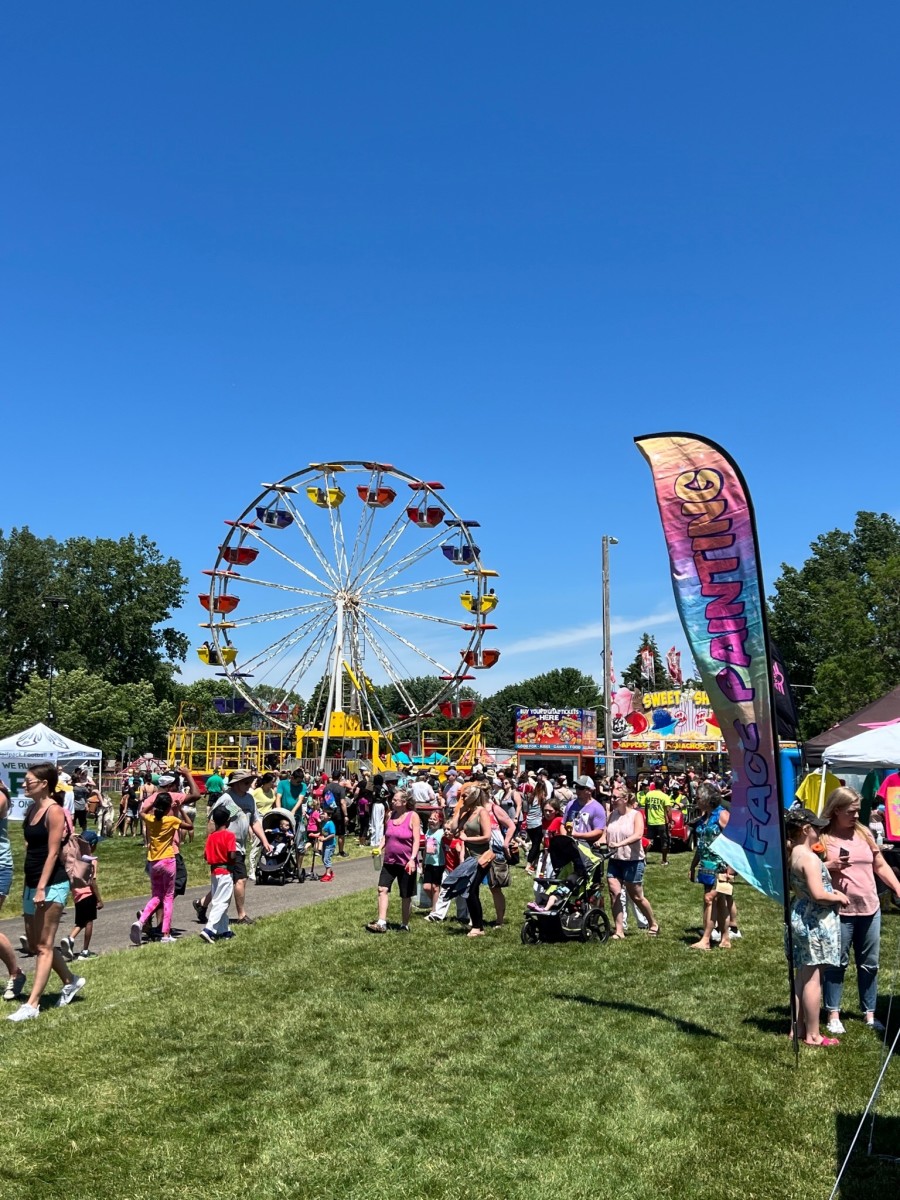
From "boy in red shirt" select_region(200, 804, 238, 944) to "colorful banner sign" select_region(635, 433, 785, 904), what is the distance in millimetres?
5428

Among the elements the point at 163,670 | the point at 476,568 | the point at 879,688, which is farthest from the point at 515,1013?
the point at 163,670

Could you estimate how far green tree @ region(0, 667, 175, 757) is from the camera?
5256 cm

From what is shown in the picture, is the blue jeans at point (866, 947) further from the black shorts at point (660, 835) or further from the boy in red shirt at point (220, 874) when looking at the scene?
the black shorts at point (660, 835)

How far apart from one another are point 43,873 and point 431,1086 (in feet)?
10.0

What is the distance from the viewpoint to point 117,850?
65.7 feet

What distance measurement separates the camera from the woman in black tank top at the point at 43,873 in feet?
22.3

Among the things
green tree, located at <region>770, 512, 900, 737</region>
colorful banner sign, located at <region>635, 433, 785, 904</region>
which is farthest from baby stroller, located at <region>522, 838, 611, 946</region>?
green tree, located at <region>770, 512, 900, 737</region>

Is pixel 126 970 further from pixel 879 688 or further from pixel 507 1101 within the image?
pixel 879 688

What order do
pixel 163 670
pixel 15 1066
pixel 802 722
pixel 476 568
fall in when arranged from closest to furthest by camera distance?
pixel 15 1066
pixel 476 568
pixel 802 722
pixel 163 670

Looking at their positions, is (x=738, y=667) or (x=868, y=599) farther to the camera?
(x=868, y=599)

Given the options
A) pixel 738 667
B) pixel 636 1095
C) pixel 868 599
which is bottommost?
pixel 636 1095

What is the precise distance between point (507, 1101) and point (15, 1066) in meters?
2.84

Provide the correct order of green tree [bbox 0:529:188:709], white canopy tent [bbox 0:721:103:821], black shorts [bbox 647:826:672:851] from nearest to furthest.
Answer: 1. black shorts [bbox 647:826:672:851]
2. white canopy tent [bbox 0:721:103:821]
3. green tree [bbox 0:529:188:709]

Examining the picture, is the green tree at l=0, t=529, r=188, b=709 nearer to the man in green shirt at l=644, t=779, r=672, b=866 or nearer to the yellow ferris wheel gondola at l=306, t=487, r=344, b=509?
the yellow ferris wheel gondola at l=306, t=487, r=344, b=509
